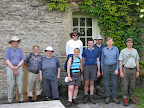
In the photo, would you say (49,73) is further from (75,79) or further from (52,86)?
(75,79)

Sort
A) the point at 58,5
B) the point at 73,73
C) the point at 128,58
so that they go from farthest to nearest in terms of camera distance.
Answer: the point at 58,5 < the point at 128,58 < the point at 73,73

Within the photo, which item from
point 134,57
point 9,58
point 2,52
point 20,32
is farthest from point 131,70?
point 2,52

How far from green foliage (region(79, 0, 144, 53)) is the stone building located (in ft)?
2.47

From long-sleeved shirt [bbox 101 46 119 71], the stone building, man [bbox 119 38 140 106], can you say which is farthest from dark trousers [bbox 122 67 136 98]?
the stone building

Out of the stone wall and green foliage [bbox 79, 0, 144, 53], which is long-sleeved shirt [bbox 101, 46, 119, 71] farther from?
the stone wall

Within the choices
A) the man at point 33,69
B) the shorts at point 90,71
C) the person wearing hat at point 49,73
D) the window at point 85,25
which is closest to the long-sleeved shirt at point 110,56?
the shorts at point 90,71

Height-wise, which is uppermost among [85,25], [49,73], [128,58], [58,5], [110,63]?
[58,5]

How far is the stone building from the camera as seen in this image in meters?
6.38

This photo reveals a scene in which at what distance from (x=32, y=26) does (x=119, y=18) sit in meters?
3.21

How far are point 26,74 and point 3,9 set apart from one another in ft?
7.90

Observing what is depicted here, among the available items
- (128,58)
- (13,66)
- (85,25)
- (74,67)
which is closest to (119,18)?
(85,25)

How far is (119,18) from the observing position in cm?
691

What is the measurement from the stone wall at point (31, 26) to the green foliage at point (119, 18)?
816 mm

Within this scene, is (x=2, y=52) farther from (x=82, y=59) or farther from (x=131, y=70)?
(x=131, y=70)
